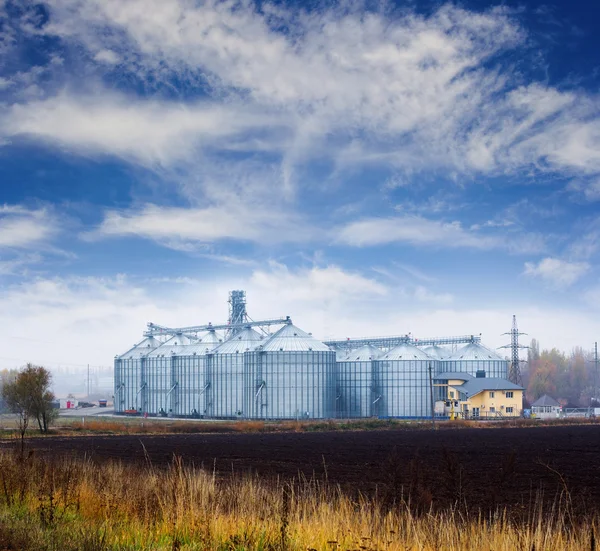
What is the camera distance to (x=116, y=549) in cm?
1209

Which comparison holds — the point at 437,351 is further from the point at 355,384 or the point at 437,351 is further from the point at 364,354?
the point at 355,384

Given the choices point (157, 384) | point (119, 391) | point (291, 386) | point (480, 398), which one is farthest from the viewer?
point (119, 391)

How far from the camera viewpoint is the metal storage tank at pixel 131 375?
148 meters

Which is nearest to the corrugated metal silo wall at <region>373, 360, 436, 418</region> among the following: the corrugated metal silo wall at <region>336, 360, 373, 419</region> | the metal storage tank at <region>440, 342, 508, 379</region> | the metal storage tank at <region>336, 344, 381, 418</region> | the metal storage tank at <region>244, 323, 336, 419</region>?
the corrugated metal silo wall at <region>336, 360, 373, 419</region>

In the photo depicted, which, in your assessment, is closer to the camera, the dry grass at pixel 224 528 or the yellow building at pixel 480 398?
the dry grass at pixel 224 528

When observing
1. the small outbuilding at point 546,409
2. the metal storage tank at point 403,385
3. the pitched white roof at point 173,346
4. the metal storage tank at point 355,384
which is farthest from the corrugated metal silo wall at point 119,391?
the small outbuilding at point 546,409

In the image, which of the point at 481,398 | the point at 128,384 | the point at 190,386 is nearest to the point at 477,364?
the point at 481,398

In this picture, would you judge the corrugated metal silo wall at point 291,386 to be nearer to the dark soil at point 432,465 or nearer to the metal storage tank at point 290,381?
the metal storage tank at point 290,381

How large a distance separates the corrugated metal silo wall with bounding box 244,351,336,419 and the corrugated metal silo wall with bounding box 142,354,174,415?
2538 cm

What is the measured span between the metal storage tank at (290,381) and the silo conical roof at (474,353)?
24460 mm

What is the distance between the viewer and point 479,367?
127m

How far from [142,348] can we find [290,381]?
49.2 metres

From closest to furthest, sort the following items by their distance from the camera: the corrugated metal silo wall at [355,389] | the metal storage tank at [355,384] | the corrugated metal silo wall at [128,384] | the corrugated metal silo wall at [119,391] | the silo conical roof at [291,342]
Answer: the silo conical roof at [291,342]
the corrugated metal silo wall at [355,389]
the metal storage tank at [355,384]
the corrugated metal silo wall at [128,384]
the corrugated metal silo wall at [119,391]

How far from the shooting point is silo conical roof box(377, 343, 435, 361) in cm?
12394
